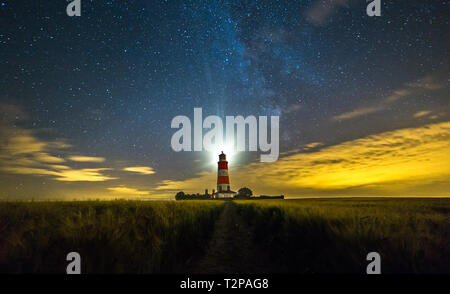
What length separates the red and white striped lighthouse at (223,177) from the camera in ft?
197

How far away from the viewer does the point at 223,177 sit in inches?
2400

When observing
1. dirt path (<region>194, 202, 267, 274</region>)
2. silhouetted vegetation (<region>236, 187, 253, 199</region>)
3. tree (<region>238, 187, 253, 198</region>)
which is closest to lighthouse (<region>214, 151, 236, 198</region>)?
silhouetted vegetation (<region>236, 187, 253, 199</region>)

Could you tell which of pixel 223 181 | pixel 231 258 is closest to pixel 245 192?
pixel 223 181

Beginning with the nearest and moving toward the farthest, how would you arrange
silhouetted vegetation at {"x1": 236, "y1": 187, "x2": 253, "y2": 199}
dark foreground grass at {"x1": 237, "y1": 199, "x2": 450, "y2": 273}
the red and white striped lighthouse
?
dark foreground grass at {"x1": 237, "y1": 199, "x2": 450, "y2": 273} < the red and white striped lighthouse < silhouetted vegetation at {"x1": 236, "y1": 187, "x2": 253, "y2": 199}

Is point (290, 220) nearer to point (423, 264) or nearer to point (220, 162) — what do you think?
point (423, 264)

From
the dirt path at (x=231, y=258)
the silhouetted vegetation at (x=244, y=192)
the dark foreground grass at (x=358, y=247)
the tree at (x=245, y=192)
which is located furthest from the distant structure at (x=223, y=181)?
the dark foreground grass at (x=358, y=247)

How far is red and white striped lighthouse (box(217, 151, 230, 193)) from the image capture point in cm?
6006

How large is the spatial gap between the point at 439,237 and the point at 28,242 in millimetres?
6553

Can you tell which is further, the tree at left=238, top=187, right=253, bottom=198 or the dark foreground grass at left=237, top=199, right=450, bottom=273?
the tree at left=238, top=187, right=253, bottom=198

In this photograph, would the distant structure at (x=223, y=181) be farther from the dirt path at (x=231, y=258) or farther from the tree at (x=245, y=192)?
the dirt path at (x=231, y=258)

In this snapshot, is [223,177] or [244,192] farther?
[244,192]

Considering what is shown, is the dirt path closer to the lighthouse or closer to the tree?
the lighthouse

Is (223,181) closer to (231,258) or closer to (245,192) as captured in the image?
(245,192)
